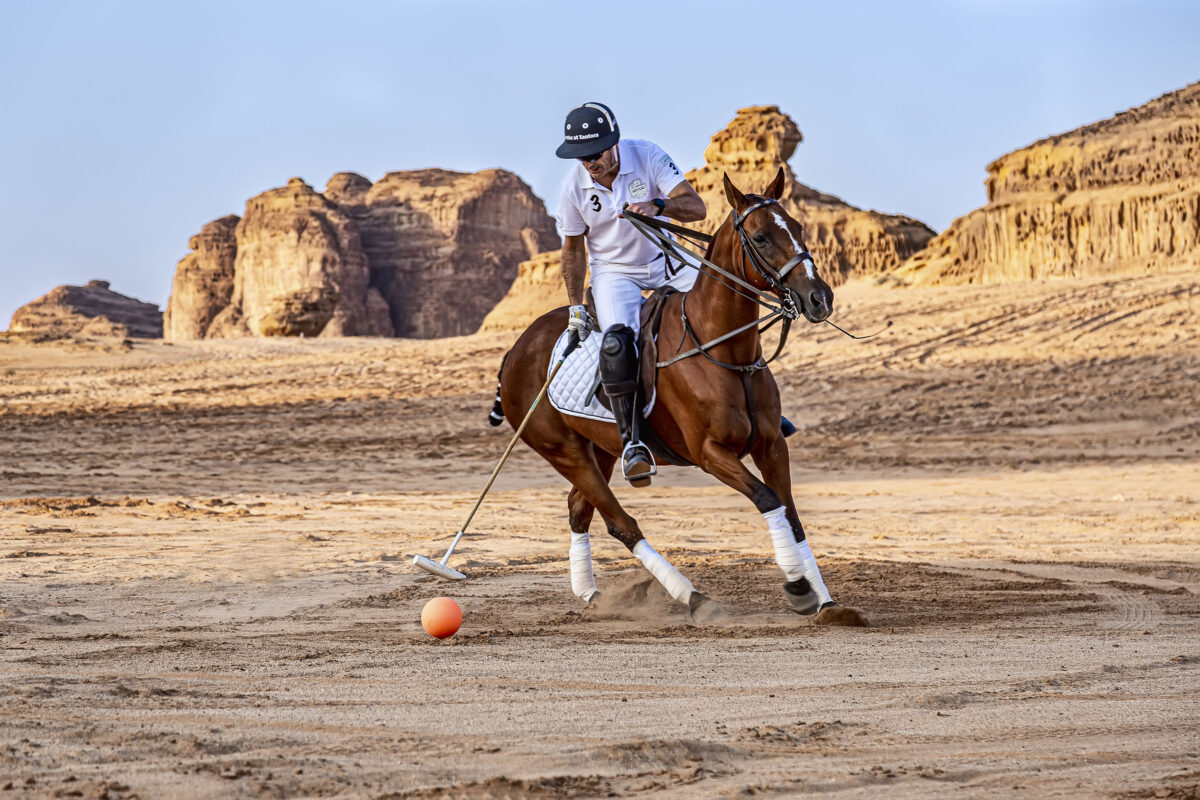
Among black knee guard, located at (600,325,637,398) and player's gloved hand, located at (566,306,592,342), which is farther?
player's gloved hand, located at (566,306,592,342)

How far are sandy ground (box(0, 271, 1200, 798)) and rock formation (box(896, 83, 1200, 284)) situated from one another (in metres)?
21.6

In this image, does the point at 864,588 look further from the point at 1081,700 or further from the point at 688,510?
the point at 688,510

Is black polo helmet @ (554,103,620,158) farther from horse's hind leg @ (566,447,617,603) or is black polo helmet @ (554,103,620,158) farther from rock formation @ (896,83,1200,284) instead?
rock formation @ (896,83,1200,284)

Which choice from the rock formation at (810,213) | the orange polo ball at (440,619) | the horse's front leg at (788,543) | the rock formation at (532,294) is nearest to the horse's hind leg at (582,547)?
the horse's front leg at (788,543)

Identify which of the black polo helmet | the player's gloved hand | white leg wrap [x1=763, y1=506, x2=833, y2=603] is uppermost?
the black polo helmet

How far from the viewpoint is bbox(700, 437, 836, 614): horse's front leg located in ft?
21.0

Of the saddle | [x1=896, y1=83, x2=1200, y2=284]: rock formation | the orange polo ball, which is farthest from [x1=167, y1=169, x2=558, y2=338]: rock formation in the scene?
the orange polo ball

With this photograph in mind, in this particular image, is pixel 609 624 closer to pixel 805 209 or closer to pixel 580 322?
pixel 580 322

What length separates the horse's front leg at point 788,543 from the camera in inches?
253

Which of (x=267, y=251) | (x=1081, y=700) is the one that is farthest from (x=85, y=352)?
(x=267, y=251)

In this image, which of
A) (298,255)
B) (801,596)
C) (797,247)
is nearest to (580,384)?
(797,247)

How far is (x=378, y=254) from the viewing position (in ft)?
339

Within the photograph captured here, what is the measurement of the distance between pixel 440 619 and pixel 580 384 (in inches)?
83.3

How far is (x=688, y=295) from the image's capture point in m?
7.13
